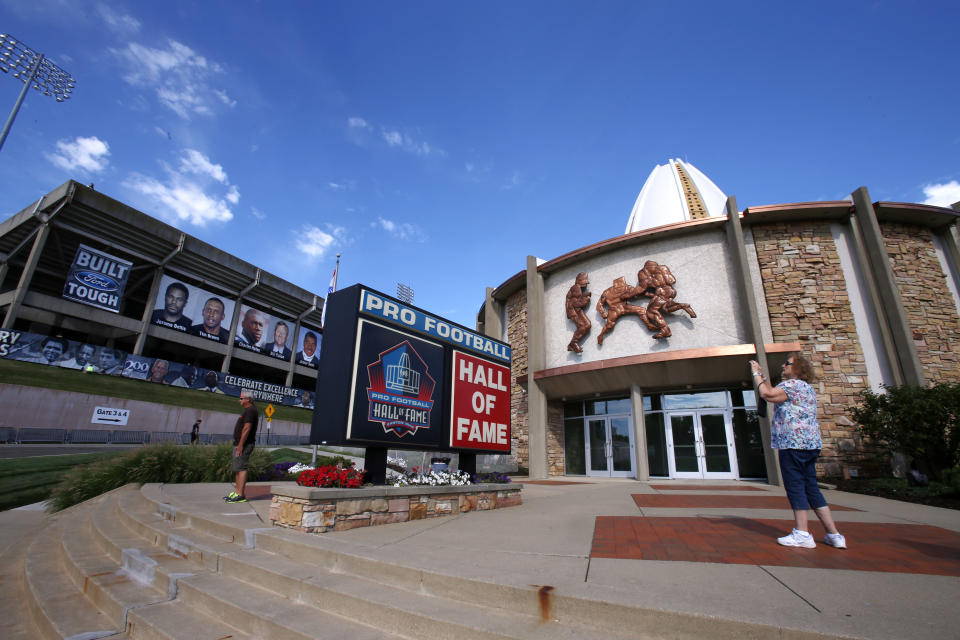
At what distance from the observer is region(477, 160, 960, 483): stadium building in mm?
13258

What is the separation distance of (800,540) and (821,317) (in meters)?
13.1

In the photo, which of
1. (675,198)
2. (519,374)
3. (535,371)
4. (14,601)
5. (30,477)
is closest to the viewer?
(14,601)

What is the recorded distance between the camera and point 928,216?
564 inches

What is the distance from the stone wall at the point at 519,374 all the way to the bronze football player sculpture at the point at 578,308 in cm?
273

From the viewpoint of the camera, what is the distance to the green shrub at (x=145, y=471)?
27.6 ft

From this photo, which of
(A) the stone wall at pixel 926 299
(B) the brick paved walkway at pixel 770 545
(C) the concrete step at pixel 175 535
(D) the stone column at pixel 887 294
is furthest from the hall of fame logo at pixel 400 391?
(A) the stone wall at pixel 926 299

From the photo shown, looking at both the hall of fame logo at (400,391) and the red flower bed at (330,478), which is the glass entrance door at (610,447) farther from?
the red flower bed at (330,478)

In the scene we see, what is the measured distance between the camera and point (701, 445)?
15.5 m

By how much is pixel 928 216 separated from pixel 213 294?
50404mm

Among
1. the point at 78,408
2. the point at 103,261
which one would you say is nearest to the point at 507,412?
the point at 78,408

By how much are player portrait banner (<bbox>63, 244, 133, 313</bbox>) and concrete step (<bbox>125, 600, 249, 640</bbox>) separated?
1574 inches

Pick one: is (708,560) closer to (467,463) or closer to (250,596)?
(250,596)

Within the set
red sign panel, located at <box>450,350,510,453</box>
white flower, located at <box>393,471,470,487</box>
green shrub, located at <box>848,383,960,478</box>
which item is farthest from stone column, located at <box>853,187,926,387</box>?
white flower, located at <box>393,471,470,487</box>

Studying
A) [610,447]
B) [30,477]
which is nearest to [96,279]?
[30,477]
